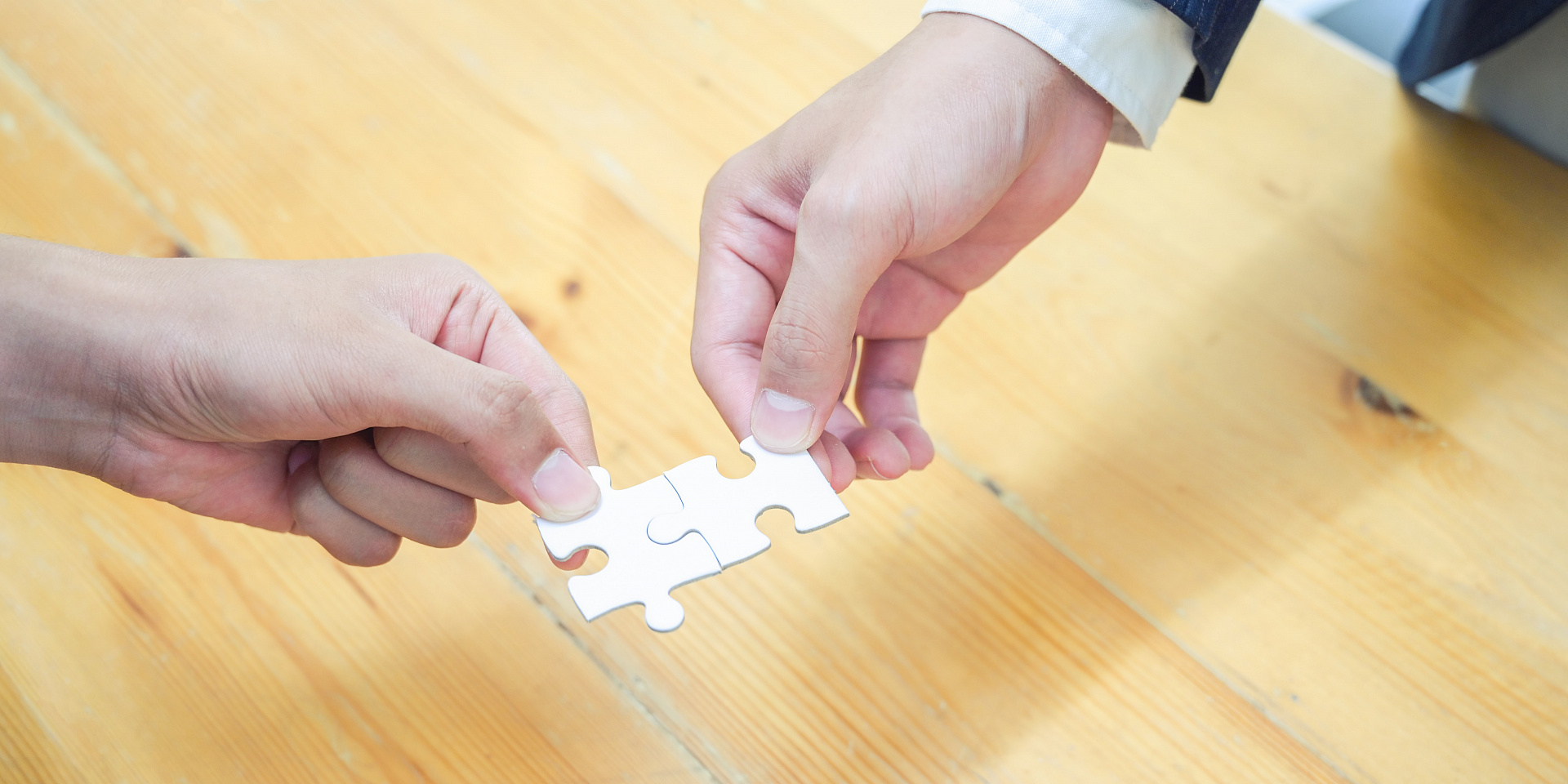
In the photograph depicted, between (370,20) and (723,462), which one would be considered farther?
(370,20)

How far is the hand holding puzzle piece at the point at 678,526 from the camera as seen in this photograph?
741 mm

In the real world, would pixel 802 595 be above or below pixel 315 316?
below

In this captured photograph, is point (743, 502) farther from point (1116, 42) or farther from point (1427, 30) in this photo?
point (1427, 30)

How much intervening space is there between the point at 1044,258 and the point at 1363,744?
0.61 meters

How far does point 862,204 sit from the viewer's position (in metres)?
0.77

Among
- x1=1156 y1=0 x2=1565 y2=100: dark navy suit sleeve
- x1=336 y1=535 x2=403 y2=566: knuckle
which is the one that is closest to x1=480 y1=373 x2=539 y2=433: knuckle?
x1=336 y1=535 x2=403 y2=566: knuckle

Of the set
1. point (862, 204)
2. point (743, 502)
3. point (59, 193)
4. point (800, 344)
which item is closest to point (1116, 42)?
point (862, 204)

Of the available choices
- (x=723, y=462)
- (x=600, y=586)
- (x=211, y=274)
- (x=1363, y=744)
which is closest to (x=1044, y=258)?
(x=723, y=462)

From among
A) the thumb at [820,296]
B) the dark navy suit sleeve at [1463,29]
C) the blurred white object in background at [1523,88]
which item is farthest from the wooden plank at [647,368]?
the blurred white object in background at [1523,88]

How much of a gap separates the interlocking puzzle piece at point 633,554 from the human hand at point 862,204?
107mm

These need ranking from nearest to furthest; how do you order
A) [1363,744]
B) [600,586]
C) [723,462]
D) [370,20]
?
1. [600,586]
2. [1363,744]
3. [723,462]
4. [370,20]

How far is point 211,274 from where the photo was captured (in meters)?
0.77

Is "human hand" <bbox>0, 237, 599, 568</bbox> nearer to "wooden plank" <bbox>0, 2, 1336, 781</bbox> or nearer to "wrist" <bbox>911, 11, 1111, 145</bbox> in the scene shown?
"wooden plank" <bbox>0, 2, 1336, 781</bbox>

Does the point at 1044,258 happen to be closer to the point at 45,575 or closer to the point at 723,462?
the point at 723,462
